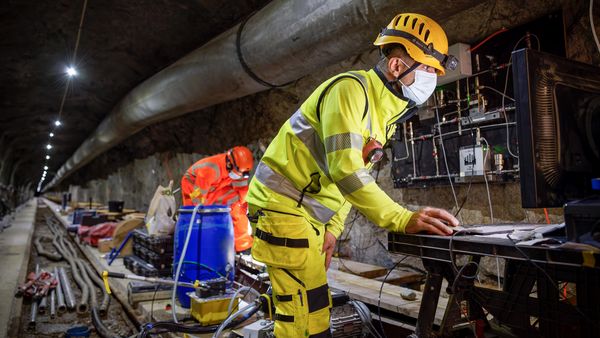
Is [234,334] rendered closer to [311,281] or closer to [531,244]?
[311,281]

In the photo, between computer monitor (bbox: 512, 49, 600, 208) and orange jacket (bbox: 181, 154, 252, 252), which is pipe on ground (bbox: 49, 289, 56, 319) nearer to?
orange jacket (bbox: 181, 154, 252, 252)

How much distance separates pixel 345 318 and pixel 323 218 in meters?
0.71

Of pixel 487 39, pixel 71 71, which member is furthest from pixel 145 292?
pixel 71 71

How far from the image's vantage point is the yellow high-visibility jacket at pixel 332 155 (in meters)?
1.95

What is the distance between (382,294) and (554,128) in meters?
2.45

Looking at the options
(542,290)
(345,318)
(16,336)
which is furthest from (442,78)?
(16,336)

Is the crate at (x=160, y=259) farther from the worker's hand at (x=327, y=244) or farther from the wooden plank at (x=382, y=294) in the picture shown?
the worker's hand at (x=327, y=244)

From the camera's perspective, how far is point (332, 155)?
1997 millimetres

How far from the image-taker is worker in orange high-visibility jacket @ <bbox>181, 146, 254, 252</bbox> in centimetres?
560

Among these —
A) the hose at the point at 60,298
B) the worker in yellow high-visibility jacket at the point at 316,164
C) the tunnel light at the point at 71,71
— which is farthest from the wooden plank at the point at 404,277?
the tunnel light at the point at 71,71

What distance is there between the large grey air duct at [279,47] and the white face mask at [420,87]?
0.98m

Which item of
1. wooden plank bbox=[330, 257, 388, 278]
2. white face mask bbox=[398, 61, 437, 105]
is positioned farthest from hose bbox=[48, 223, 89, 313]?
white face mask bbox=[398, 61, 437, 105]

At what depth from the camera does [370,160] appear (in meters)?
2.19

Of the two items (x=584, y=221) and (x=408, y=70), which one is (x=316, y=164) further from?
→ (x=584, y=221)
